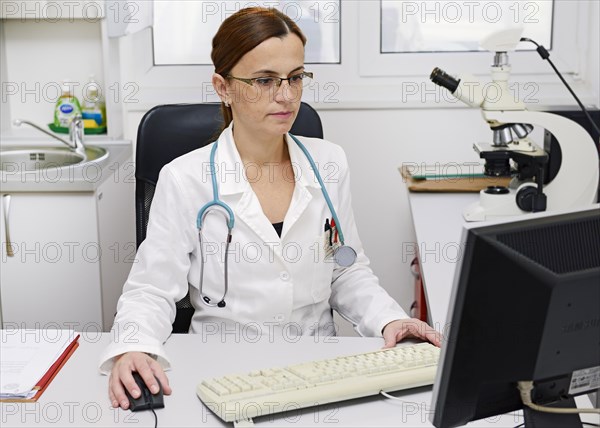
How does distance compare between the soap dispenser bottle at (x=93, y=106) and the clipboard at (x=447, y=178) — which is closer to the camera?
the clipboard at (x=447, y=178)

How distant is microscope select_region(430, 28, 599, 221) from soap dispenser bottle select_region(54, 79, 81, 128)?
1344 millimetres

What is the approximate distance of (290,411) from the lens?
132 cm

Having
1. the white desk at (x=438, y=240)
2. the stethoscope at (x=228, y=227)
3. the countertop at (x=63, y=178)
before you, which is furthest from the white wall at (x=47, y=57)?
the stethoscope at (x=228, y=227)

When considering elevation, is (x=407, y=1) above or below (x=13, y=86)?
above

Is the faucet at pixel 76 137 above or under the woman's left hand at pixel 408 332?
above

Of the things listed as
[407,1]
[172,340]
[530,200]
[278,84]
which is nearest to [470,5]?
[407,1]

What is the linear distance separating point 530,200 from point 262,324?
0.87 m

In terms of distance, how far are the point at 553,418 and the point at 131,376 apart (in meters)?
0.66

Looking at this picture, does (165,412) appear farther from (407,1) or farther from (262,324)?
(407,1)

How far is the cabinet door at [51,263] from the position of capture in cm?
245

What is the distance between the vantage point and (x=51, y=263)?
97.8 inches

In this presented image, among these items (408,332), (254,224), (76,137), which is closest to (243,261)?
(254,224)

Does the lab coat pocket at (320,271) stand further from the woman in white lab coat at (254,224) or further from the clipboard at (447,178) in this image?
the clipboard at (447,178)

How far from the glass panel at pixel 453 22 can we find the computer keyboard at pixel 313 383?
1767 mm
